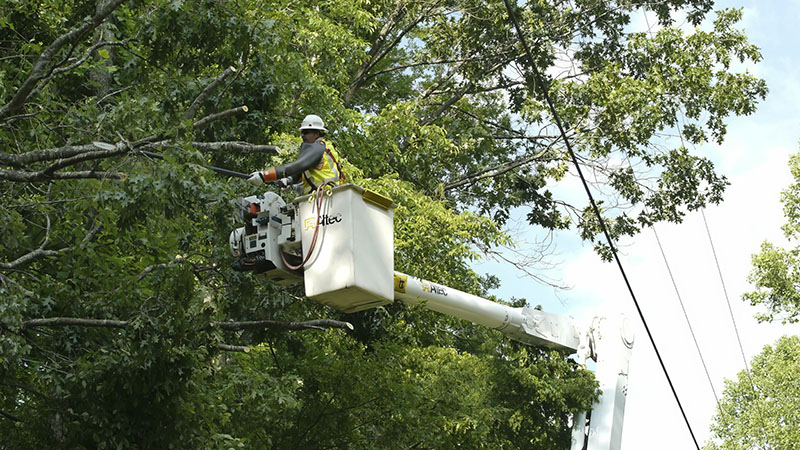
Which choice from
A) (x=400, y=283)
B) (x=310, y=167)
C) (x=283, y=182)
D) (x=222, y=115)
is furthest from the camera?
(x=400, y=283)

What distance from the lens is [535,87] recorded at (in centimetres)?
2166

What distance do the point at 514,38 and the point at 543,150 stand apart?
2.40 meters

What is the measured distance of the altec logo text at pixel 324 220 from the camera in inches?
322

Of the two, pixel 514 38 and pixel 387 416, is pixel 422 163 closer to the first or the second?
pixel 514 38

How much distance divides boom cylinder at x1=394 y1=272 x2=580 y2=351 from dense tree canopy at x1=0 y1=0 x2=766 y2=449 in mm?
718

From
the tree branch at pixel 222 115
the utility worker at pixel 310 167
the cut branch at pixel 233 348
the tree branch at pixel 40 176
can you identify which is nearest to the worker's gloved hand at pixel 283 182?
the utility worker at pixel 310 167

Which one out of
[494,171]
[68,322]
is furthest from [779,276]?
[68,322]

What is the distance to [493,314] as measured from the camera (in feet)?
41.0

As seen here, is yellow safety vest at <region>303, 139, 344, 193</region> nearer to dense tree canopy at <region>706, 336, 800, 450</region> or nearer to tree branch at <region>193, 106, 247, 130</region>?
tree branch at <region>193, 106, 247, 130</region>

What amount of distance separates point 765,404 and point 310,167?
2732 centimetres

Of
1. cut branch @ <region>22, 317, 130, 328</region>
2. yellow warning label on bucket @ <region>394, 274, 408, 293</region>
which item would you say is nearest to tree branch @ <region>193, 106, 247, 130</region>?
cut branch @ <region>22, 317, 130, 328</region>

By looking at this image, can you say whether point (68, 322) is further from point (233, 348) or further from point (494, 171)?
point (494, 171)

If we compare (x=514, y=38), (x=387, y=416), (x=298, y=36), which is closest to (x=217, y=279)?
(x=387, y=416)

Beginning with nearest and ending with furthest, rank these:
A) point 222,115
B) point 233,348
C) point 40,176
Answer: point 40,176 → point 222,115 → point 233,348
